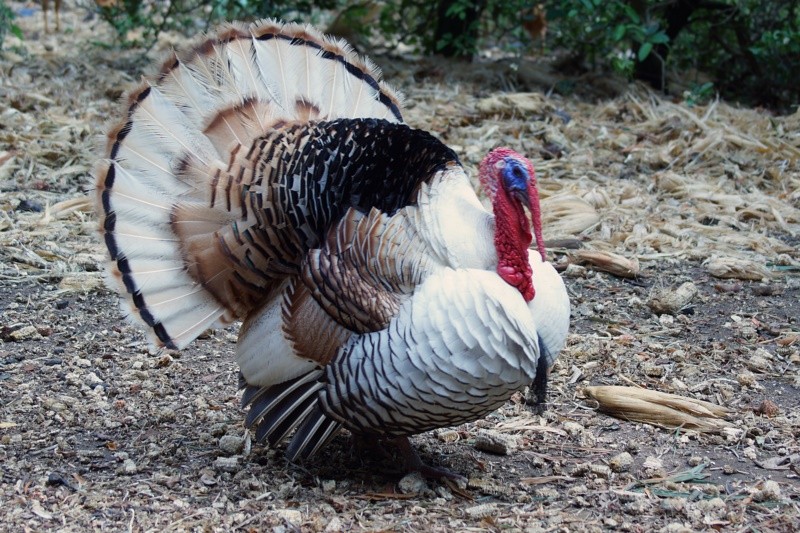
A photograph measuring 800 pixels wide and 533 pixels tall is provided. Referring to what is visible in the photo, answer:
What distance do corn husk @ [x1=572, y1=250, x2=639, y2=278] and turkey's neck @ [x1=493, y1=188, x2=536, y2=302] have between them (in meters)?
2.44

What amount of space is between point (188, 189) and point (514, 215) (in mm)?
1327

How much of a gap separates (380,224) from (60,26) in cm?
959

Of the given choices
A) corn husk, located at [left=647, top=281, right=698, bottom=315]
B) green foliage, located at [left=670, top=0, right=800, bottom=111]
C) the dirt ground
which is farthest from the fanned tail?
green foliage, located at [left=670, top=0, right=800, bottom=111]

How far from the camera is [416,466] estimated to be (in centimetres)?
392

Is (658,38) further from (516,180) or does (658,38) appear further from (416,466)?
(416,466)

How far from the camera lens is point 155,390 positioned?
14.9 ft

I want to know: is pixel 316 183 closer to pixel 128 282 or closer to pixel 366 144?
pixel 366 144

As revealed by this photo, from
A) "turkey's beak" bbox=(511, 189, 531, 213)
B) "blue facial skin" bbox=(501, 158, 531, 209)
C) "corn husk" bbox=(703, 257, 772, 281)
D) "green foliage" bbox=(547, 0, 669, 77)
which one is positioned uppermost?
"blue facial skin" bbox=(501, 158, 531, 209)

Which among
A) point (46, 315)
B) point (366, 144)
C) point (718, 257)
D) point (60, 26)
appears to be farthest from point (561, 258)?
point (60, 26)

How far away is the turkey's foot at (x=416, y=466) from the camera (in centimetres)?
391

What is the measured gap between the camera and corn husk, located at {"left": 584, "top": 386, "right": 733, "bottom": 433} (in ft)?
13.9

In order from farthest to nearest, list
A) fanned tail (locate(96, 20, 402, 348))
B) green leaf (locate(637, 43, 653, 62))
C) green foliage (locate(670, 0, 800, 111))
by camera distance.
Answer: green foliage (locate(670, 0, 800, 111)) < green leaf (locate(637, 43, 653, 62)) < fanned tail (locate(96, 20, 402, 348))

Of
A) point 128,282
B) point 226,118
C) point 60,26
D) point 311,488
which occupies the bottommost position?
point 60,26

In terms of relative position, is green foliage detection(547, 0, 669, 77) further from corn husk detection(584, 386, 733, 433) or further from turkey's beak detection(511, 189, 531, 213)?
turkey's beak detection(511, 189, 531, 213)
